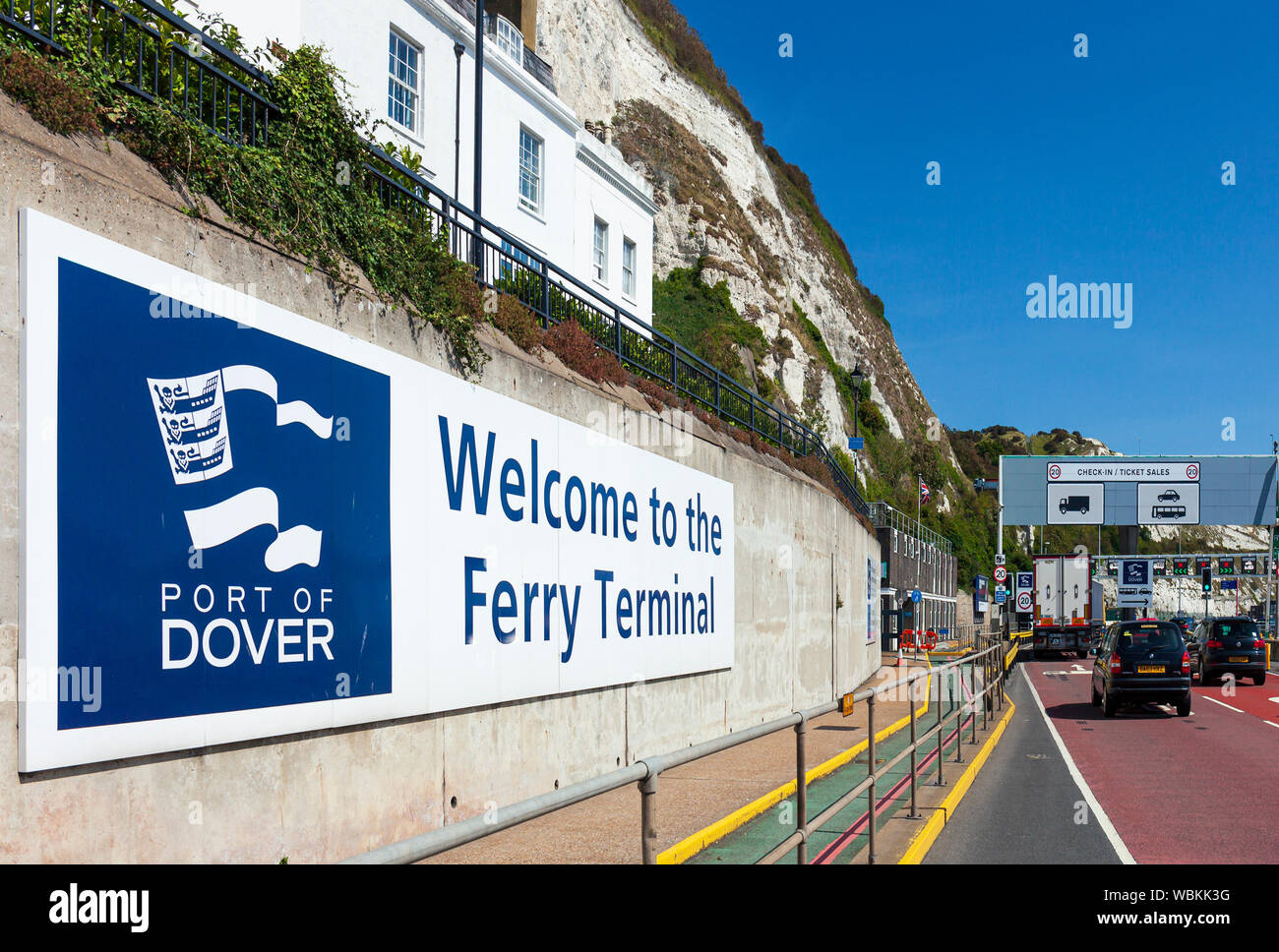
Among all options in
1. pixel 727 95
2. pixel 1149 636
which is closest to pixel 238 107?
pixel 1149 636

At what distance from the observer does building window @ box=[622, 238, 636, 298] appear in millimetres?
32281

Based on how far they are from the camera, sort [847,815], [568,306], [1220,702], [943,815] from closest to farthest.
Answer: [847,815]
[943,815]
[568,306]
[1220,702]

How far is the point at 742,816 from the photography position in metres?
9.38

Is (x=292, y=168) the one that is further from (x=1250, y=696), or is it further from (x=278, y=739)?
(x=1250, y=696)

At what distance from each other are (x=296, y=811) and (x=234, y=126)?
5046 millimetres

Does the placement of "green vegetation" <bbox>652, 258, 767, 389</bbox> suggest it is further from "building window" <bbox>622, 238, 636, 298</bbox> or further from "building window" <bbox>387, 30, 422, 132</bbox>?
"building window" <bbox>387, 30, 422, 132</bbox>

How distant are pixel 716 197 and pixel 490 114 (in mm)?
38149

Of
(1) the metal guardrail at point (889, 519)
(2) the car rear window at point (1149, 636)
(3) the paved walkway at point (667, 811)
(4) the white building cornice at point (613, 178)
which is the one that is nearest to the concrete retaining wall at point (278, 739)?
(3) the paved walkway at point (667, 811)

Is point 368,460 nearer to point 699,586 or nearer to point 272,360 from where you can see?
point 272,360

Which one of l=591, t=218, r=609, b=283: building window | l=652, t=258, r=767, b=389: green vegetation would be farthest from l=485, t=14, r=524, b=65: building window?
l=652, t=258, r=767, b=389: green vegetation

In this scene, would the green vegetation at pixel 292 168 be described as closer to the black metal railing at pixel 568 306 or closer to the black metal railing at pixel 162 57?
the black metal railing at pixel 162 57

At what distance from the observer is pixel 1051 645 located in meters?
46.4

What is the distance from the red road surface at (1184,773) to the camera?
943 cm
